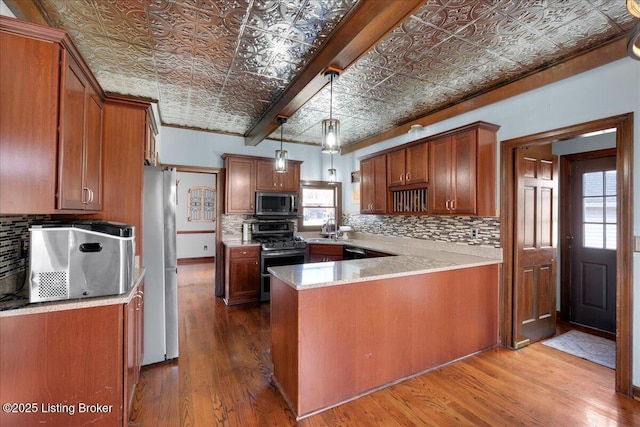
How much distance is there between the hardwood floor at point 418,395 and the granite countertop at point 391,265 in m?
0.90

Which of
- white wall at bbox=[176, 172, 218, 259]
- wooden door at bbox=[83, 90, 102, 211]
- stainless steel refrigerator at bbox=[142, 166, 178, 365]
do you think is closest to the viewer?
wooden door at bbox=[83, 90, 102, 211]

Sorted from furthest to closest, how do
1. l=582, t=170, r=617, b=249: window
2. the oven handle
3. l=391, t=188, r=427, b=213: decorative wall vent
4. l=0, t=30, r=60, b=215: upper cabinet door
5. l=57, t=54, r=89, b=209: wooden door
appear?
the oven handle
l=391, t=188, r=427, b=213: decorative wall vent
l=582, t=170, r=617, b=249: window
l=57, t=54, r=89, b=209: wooden door
l=0, t=30, r=60, b=215: upper cabinet door

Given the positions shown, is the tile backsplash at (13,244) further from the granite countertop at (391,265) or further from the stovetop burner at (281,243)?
the stovetop burner at (281,243)

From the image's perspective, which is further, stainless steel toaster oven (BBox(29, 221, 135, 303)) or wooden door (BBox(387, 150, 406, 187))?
wooden door (BBox(387, 150, 406, 187))

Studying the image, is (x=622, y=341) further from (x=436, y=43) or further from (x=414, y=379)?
(x=436, y=43)

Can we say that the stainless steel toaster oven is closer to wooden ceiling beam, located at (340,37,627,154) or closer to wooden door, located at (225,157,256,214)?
wooden door, located at (225,157,256,214)

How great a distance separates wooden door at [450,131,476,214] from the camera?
290cm

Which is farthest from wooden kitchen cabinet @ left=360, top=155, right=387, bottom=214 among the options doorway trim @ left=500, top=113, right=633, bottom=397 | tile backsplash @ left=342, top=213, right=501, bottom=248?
doorway trim @ left=500, top=113, right=633, bottom=397

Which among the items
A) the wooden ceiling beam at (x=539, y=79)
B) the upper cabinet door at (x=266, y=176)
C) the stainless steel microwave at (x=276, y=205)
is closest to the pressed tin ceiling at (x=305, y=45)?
the wooden ceiling beam at (x=539, y=79)

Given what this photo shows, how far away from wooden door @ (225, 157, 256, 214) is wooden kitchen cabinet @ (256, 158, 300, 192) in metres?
0.11

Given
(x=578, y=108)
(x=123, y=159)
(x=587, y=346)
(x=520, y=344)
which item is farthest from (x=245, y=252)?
(x=587, y=346)

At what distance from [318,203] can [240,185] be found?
62.6 inches

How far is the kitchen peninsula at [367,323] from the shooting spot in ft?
6.35

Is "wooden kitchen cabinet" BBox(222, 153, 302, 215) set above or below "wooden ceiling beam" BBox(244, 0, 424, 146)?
below
